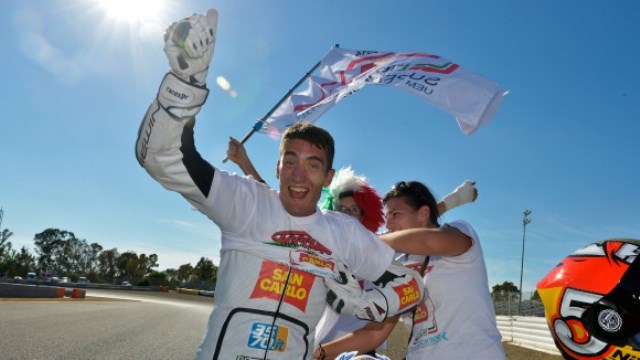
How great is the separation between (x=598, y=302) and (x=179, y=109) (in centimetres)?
188

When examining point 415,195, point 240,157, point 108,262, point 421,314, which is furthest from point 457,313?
point 108,262

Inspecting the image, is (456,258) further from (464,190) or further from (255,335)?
(255,335)

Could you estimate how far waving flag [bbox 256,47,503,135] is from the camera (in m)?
4.45

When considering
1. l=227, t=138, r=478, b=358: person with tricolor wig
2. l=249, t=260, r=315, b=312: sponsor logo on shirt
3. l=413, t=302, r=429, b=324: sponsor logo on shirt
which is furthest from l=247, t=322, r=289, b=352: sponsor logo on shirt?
l=227, t=138, r=478, b=358: person with tricolor wig

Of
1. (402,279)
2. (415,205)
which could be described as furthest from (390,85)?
(402,279)

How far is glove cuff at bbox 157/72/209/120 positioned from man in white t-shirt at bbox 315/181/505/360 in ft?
4.26

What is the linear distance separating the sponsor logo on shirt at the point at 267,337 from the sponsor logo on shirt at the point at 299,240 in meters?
0.37

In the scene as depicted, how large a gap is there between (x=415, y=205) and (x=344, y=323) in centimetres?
136

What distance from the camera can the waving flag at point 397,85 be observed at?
4.45 meters

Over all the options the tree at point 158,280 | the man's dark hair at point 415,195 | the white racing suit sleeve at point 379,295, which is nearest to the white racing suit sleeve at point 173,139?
the white racing suit sleeve at point 379,295

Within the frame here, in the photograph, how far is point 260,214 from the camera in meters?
2.26

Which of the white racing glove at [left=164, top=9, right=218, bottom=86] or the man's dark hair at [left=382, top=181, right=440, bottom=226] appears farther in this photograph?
the man's dark hair at [left=382, top=181, right=440, bottom=226]

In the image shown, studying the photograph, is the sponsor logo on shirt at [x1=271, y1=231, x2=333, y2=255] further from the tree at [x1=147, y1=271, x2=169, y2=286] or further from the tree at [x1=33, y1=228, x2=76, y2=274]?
the tree at [x1=33, y1=228, x2=76, y2=274]

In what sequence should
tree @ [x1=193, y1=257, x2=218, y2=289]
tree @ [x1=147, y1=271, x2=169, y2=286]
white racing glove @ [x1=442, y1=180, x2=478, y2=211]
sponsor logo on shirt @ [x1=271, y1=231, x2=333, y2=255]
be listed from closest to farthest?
1. sponsor logo on shirt @ [x1=271, y1=231, x2=333, y2=255]
2. white racing glove @ [x1=442, y1=180, x2=478, y2=211]
3. tree @ [x1=147, y1=271, x2=169, y2=286]
4. tree @ [x1=193, y1=257, x2=218, y2=289]
